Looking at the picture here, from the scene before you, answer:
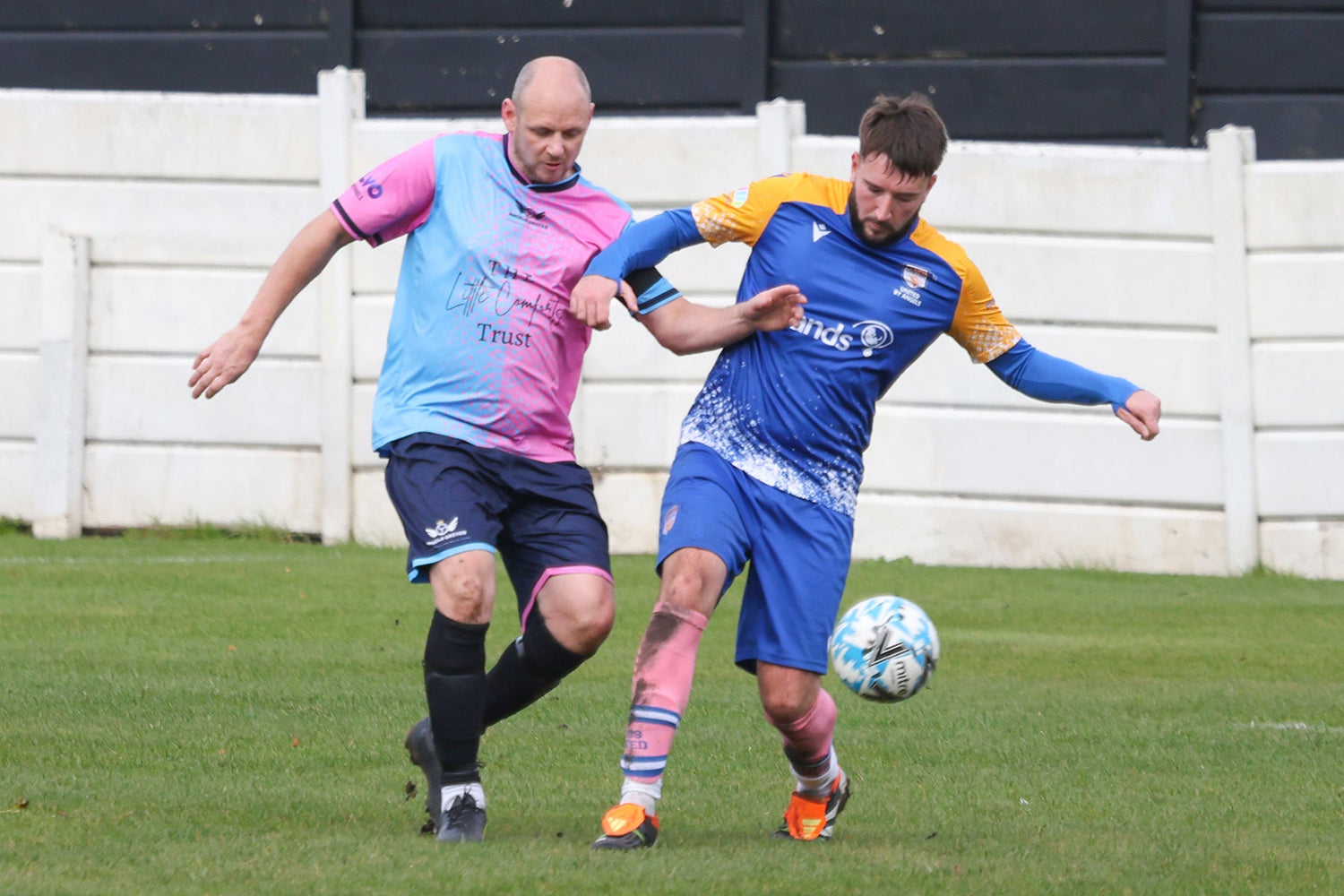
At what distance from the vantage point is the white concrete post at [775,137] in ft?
38.7

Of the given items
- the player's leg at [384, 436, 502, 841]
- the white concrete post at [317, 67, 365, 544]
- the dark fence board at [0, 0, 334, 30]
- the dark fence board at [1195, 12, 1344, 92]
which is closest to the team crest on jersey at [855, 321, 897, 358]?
the player's leg at [384, 436, 502, 841]

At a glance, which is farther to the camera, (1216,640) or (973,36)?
(973,36)

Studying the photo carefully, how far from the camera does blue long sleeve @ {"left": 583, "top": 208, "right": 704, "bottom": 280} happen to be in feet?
16.1

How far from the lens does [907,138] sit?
4.79 metres

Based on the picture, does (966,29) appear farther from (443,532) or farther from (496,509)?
(443,532)

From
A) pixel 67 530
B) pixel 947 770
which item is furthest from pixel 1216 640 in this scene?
pixel 67 530

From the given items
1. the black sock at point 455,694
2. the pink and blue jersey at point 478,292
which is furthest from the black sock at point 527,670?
the pink and blue jersey at point 478,292

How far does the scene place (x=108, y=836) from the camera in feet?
14.9

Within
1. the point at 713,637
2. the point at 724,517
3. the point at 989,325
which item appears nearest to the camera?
the point at 724,517

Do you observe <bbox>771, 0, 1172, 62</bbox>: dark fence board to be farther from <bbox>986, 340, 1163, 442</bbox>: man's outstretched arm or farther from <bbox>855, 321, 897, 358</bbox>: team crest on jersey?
<bbox>855, 321, 897, 358</bbox>: team crest on jersey

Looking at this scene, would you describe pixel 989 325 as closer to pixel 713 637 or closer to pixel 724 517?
pixel 724 517

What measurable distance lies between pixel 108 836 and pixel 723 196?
7.48 feet

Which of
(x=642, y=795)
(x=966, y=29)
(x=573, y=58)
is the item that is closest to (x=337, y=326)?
(x=573, y=58)

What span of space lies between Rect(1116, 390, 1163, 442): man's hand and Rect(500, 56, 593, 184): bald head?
5.40 ft
